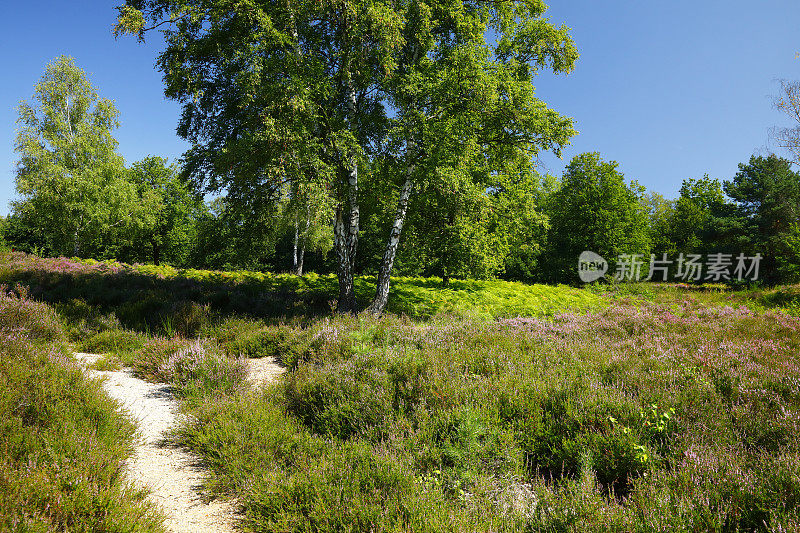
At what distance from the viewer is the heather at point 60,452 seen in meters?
2.38

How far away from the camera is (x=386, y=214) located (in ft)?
45.9

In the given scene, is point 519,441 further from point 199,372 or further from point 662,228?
point 662,228

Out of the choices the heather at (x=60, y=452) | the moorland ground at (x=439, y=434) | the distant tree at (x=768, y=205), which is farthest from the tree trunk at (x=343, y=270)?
the distant tree at (x=768, y=205)

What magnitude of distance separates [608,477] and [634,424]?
696mm

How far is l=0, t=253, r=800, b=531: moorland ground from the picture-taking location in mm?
2465

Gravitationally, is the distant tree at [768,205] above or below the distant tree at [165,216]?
above

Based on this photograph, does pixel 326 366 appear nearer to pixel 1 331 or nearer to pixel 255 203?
pixel 1 331

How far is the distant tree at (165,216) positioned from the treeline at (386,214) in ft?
0.51

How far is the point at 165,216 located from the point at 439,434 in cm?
4748

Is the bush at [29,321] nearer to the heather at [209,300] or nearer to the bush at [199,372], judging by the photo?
the heather at [209,300]

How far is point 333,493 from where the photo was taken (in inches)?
112

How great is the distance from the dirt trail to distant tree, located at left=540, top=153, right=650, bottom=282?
32.3 meters

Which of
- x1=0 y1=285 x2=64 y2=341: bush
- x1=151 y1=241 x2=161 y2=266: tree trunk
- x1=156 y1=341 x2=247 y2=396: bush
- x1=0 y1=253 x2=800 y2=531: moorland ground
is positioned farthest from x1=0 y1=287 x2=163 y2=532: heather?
x1=151 y1=241 x2=161 y2=266: tree trunk

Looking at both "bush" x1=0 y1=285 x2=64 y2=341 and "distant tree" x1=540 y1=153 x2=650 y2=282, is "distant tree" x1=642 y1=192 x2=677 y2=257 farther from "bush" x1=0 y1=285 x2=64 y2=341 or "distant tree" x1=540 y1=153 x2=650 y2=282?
"bush" x1=0 y1=285 x2=64 y2=341
